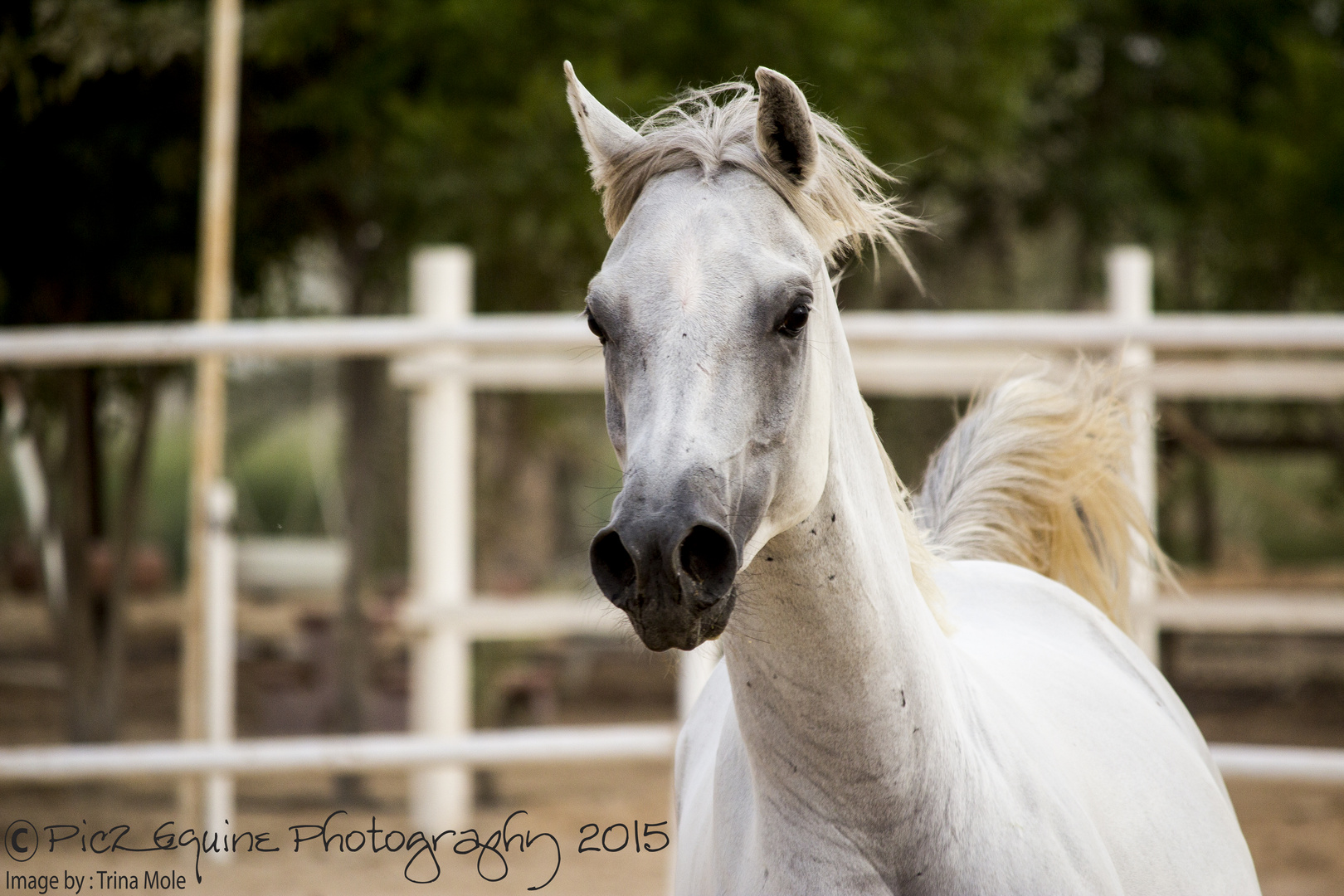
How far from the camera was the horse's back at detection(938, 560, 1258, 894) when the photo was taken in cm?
181

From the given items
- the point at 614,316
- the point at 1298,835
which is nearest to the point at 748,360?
the point at 614,316

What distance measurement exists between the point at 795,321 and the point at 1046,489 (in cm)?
131

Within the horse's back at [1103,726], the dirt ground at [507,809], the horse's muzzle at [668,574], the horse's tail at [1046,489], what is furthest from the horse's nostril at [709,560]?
the dirt ground at [507,809]

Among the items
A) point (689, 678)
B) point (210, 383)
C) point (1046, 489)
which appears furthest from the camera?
point (210, 383)

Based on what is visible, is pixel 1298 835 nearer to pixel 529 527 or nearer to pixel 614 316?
pixel 614 316

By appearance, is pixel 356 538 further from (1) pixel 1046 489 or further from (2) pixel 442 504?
(1) pixel 1046 489

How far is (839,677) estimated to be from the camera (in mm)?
1507

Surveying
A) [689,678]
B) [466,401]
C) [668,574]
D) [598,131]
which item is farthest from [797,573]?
[466,401]

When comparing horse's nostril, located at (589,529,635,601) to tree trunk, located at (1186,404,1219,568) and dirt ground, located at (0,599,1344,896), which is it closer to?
dirt ground, located at (0,599,1344,896)

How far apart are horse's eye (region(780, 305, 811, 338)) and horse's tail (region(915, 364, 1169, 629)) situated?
1.09 meters

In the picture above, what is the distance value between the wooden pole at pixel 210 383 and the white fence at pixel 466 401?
0.07m

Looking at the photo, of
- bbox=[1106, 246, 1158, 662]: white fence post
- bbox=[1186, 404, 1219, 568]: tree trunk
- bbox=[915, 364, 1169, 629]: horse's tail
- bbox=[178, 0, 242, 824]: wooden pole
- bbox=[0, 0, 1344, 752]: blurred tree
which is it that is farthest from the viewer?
bbox=[1186, 404, 1219, 568]: tree trunk

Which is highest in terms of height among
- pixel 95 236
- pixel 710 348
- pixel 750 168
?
pixel 95 236

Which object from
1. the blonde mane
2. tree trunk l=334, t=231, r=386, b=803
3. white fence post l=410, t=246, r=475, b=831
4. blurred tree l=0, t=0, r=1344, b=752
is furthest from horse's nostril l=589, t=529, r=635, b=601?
tree trunk l=334, t=231, r=386, b=803
